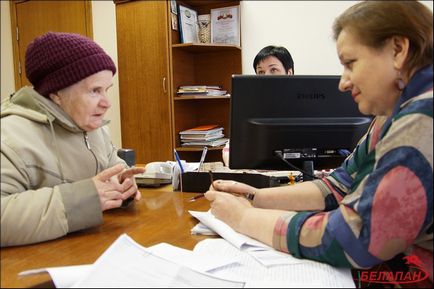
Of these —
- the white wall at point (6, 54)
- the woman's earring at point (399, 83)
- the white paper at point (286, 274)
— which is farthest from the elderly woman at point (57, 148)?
the white wall at point (6, 54)

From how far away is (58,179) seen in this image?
106cm

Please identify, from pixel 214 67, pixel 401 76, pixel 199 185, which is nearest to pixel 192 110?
pixel 214 67

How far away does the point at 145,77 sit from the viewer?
3086 mm

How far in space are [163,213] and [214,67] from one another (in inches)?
93.9

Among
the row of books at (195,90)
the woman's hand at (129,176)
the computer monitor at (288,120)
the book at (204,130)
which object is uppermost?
the row of books at (195,90)

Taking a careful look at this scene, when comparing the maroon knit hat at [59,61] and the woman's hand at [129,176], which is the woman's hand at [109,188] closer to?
the woman's hand at [129,176]

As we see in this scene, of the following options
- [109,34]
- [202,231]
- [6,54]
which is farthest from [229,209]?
[6,54]

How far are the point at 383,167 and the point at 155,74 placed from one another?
2535 millimetres

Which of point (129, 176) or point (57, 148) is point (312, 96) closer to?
point (129, 176)

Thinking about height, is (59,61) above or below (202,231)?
above

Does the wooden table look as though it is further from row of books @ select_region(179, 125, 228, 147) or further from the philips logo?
row of books @ select_region(179, 125, 228, 147)

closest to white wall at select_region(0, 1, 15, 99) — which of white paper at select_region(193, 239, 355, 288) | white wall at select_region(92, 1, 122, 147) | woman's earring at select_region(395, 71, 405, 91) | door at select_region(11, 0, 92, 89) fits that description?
door at select_region(11, 0, 92, 89)

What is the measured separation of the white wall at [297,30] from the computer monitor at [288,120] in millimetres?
1775

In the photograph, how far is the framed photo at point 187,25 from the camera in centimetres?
309
